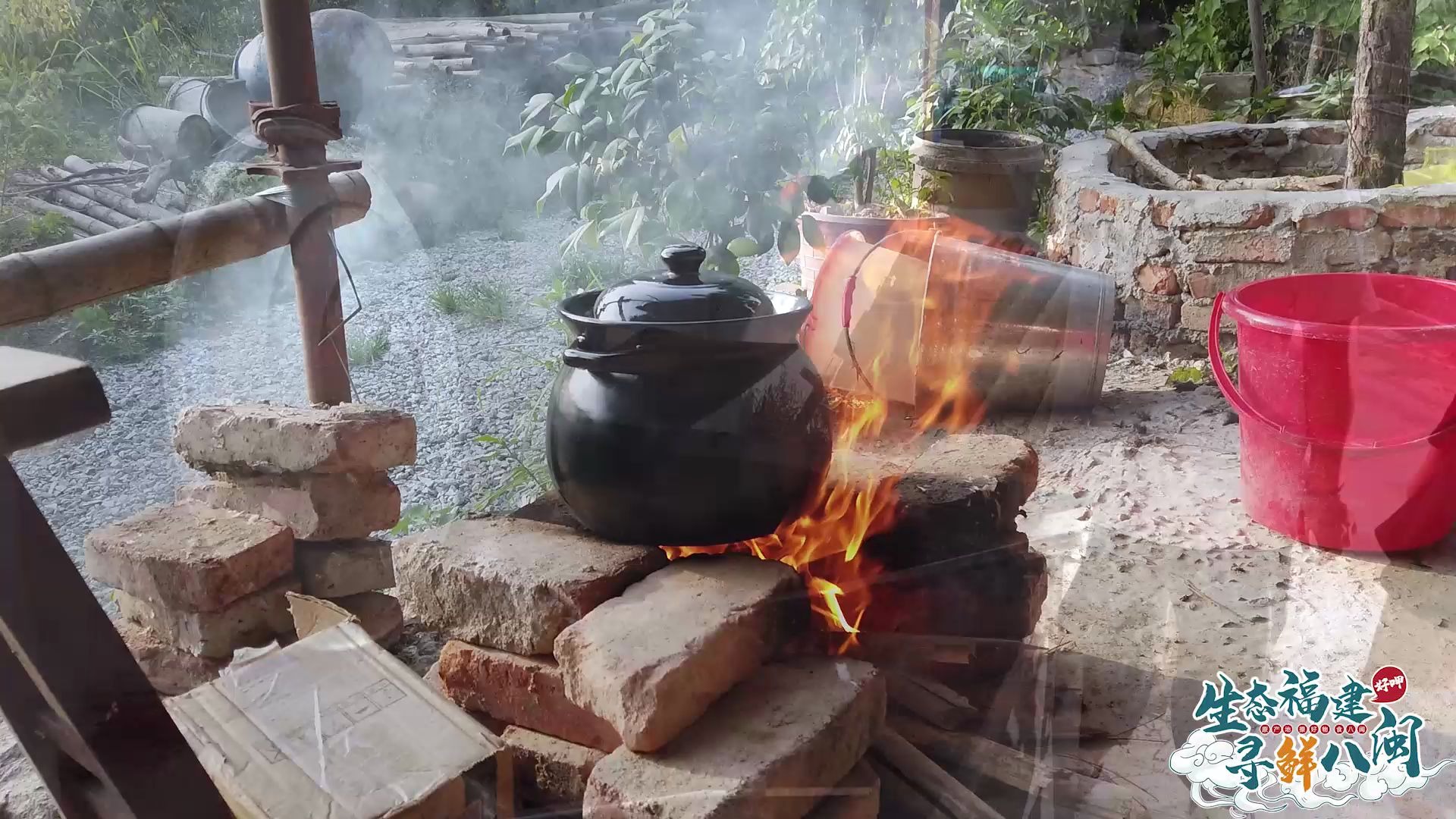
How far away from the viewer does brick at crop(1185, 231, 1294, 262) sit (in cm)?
289

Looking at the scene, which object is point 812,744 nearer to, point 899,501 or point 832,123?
point 899,501

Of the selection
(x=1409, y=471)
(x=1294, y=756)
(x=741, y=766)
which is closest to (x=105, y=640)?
(x=741, y=766)

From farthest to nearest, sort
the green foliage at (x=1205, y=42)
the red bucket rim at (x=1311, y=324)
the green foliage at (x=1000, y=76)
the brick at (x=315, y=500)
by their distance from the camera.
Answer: the green foliage at (x=1205, y=42), the green foliage at (x=1000, y=76), the red bucket rim at (x=1311, y=324), the brick at (x=315, y=500)

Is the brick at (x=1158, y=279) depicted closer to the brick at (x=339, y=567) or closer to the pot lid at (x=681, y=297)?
the pot lid at (x=681, y=297)

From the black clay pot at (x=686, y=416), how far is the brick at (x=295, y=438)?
415 millimetres

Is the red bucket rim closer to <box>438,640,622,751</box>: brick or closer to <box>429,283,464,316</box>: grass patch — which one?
<box>438,640,622,751</box>: brick

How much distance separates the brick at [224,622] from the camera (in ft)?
5.38

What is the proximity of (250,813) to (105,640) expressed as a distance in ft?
1.27

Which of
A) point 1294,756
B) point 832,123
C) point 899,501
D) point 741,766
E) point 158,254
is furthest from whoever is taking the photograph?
point 832,123

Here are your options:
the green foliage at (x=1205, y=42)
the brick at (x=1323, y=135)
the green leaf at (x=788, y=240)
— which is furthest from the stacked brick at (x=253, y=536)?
the green foliage at (x=1205, y=42)

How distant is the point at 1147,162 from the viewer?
3.89 m

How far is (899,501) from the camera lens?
1.64 m

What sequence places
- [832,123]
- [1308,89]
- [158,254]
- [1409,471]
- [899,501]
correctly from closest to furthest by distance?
[158,254]
[899,501]
[1409,471]
[832,123]
[1308,89]

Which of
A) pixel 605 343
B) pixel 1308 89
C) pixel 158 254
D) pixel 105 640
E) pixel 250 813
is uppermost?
pixel 1308 89
